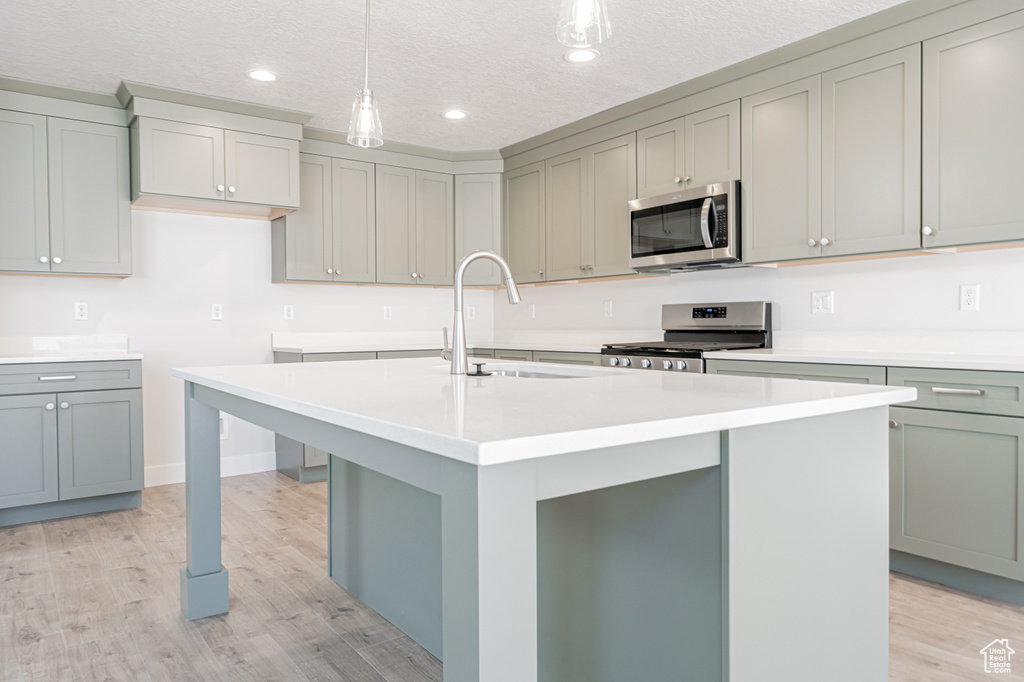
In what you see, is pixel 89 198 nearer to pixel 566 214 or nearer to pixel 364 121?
pixel 364 121

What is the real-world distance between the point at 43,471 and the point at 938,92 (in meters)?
4.43

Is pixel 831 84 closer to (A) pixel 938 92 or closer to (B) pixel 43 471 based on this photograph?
(A) pixel 938 92

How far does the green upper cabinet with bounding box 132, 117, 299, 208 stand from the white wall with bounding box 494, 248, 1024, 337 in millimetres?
2260

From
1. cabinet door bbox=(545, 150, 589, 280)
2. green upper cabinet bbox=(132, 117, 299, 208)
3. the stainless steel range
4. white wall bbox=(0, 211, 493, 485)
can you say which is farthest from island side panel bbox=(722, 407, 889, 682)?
white wall bbox=(0, 211, 493, 485)

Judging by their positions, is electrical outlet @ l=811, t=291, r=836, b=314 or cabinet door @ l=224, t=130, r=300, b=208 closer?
electrical outlet @ l=811, t=291, r=836, b=314

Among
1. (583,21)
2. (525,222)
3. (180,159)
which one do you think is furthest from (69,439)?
(583,21)

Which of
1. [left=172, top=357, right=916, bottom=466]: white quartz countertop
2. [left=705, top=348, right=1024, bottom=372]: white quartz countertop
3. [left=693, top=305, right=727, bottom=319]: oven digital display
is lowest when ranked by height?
[left=172, top=357, right=916, bottom=466]: white quartz countertop

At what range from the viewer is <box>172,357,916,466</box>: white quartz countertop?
957 mm

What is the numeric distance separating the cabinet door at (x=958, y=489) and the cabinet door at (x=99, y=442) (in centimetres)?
363

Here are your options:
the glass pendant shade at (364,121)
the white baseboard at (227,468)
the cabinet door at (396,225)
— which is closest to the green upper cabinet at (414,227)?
the cabinet door at (396,225)

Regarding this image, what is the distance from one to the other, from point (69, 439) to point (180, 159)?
5.27 feet

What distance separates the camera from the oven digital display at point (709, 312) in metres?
3.86

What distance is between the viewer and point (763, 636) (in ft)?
4.16

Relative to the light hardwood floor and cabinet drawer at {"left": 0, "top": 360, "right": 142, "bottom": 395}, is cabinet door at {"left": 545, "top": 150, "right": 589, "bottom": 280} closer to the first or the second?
the light hardwood floor
